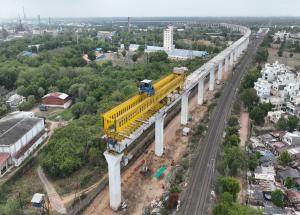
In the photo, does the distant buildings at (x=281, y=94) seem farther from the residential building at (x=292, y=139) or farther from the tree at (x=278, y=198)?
the tree at (x=278, y=198)

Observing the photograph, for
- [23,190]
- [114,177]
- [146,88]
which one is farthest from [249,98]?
[23,190]

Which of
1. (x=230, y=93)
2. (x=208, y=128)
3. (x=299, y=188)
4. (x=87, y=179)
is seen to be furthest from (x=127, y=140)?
(x=230, y=93)

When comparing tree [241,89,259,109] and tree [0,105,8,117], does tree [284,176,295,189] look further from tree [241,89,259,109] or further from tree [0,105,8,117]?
tree [0,105,8,117]

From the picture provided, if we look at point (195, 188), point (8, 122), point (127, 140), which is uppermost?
point (127, 140)

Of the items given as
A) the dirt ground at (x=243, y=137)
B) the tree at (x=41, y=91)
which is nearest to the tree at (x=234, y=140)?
the dirt ground at (x=243, y=137)

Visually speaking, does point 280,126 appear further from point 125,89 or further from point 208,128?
point 125,89

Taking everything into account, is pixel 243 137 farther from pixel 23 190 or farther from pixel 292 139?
pixel 23 190

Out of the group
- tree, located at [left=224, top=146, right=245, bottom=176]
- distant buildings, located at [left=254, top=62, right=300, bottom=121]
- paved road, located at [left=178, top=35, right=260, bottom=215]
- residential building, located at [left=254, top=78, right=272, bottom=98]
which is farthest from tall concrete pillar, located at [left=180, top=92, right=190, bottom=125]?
residential building, located at [left=254, top=78, right=272, bottom=98]
